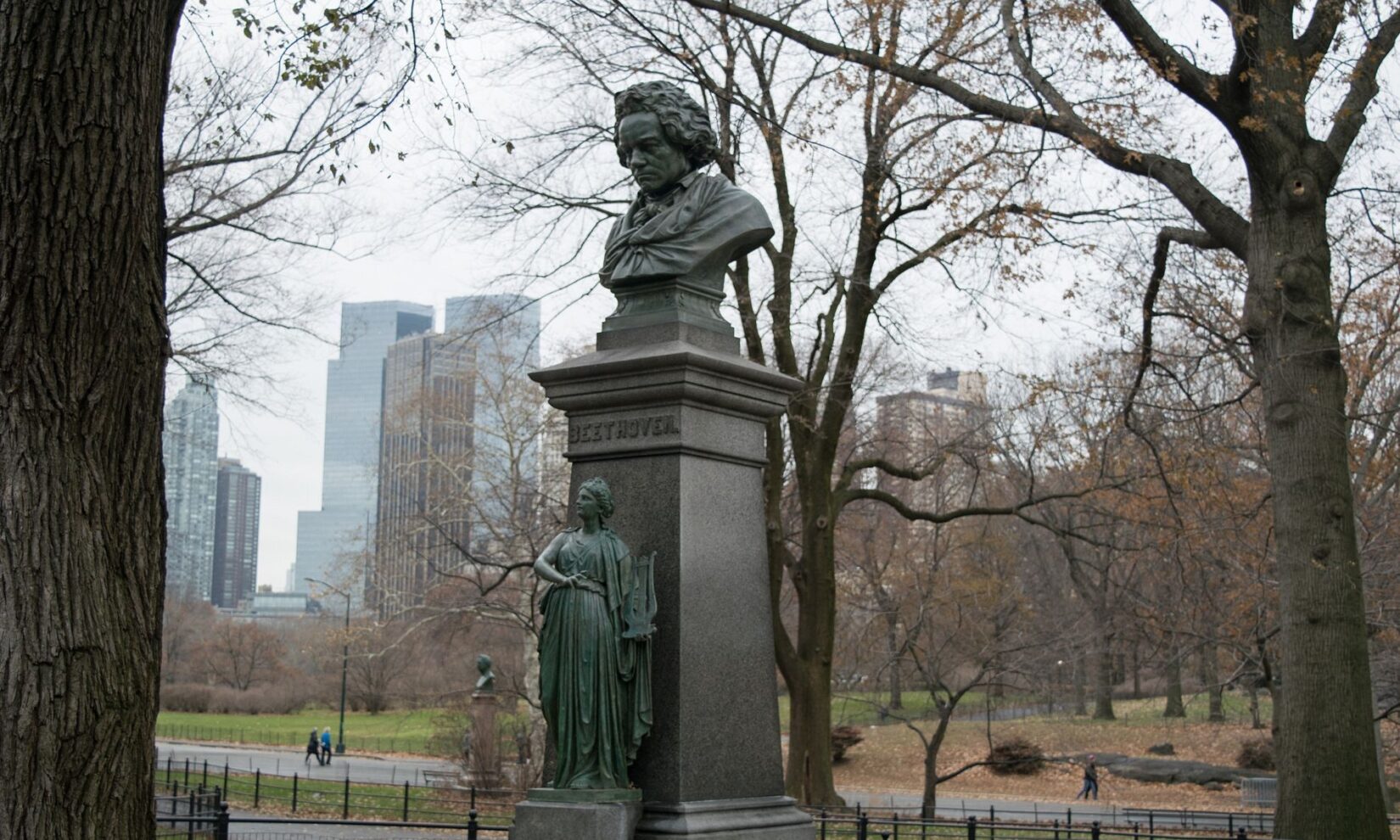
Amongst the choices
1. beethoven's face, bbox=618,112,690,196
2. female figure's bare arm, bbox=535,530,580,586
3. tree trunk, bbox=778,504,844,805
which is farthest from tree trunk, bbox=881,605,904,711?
female figure's bare arm, bbox=535,530,580,586

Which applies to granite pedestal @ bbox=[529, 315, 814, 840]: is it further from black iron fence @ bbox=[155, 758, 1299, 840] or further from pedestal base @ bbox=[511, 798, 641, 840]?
black iron fence @ bbox=[155, 758, 1299, 840]

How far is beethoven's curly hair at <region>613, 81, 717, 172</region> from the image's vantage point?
325 inches

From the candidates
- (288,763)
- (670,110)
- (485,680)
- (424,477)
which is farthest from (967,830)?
(288,763)

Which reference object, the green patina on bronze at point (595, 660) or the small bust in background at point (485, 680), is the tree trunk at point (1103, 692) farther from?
the green patina on bronze at point (595, 660)

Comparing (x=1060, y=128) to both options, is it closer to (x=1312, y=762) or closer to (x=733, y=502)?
(x=1312, y=762)

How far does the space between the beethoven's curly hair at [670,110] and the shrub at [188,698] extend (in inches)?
2459

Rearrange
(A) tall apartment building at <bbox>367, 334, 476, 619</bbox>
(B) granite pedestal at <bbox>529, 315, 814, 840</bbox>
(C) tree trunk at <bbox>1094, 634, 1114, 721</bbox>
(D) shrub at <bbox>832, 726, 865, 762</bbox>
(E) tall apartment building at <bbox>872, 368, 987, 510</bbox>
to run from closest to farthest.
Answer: (B) granite pedestal at <bbox>529, 315, 814, 840</bbox> → (E) tall apartment building at <bbox>872, 368, 987, 510</bbox> → (A) tall apartment building at <bbox>367, 334, 476, 619</bbox> → (D) shrub at <bbox>832, 726, 865, 762</bbox> → (C) tree trunk at <bbox>1094, 634, 1114, 721</bbox>

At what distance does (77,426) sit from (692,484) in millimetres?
3438

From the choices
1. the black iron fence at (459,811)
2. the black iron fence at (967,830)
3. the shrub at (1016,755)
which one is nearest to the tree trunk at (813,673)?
the black iron fence at (459,811)

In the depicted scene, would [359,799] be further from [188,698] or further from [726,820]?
[188,698]

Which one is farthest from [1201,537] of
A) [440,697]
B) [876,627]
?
[440,697]

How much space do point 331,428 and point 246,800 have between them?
159084 millimetres

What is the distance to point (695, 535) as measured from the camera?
25.4 ft

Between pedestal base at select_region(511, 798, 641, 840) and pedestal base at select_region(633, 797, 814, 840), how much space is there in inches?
4.4
